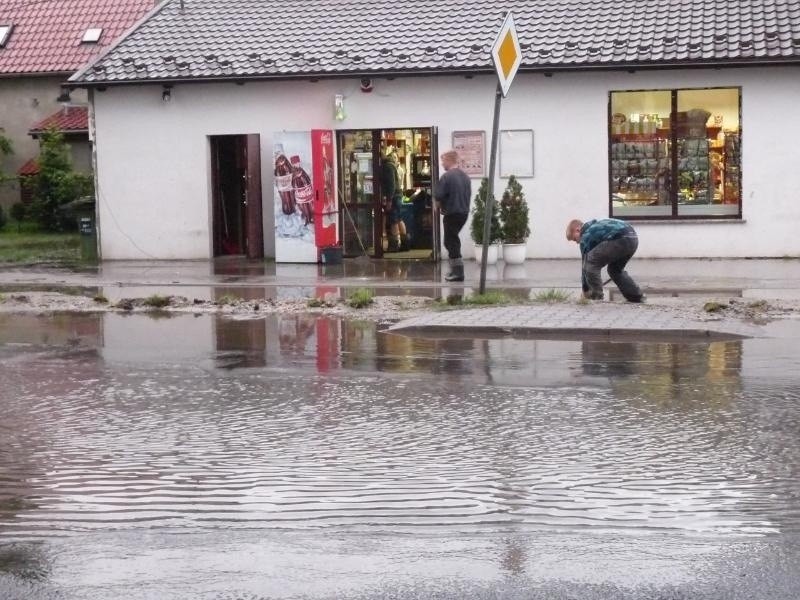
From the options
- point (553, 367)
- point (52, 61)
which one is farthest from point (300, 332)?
point (52, 61)

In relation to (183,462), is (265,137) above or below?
above

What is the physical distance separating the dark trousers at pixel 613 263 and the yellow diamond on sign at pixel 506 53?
1988 mm

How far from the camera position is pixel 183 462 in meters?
7.88

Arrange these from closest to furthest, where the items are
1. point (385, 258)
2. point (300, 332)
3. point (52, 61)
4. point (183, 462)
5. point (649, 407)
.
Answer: point (183, 462), point (649, 407), point (300, 332), point (385, 258), point (52, 61)

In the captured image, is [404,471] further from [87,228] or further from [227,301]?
[87,228]

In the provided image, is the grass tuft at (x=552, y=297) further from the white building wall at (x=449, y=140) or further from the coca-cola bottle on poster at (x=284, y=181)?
the coca-cola bottle on poster at (x=284, y=181)

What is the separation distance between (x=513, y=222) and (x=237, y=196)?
19.0ft

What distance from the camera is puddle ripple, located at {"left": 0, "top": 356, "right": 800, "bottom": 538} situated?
667cm

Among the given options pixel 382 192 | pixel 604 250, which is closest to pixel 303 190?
pixel 382 192

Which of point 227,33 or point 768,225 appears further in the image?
point 227,33

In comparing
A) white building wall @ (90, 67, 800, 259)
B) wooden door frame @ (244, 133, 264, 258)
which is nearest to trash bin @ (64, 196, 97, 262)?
white building wall @ (90, 67, 800, 259)

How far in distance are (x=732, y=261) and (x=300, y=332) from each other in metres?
10.2

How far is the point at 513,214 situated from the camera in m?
21.7

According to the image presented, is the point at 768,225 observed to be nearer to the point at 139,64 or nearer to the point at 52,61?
the point at 139,64
